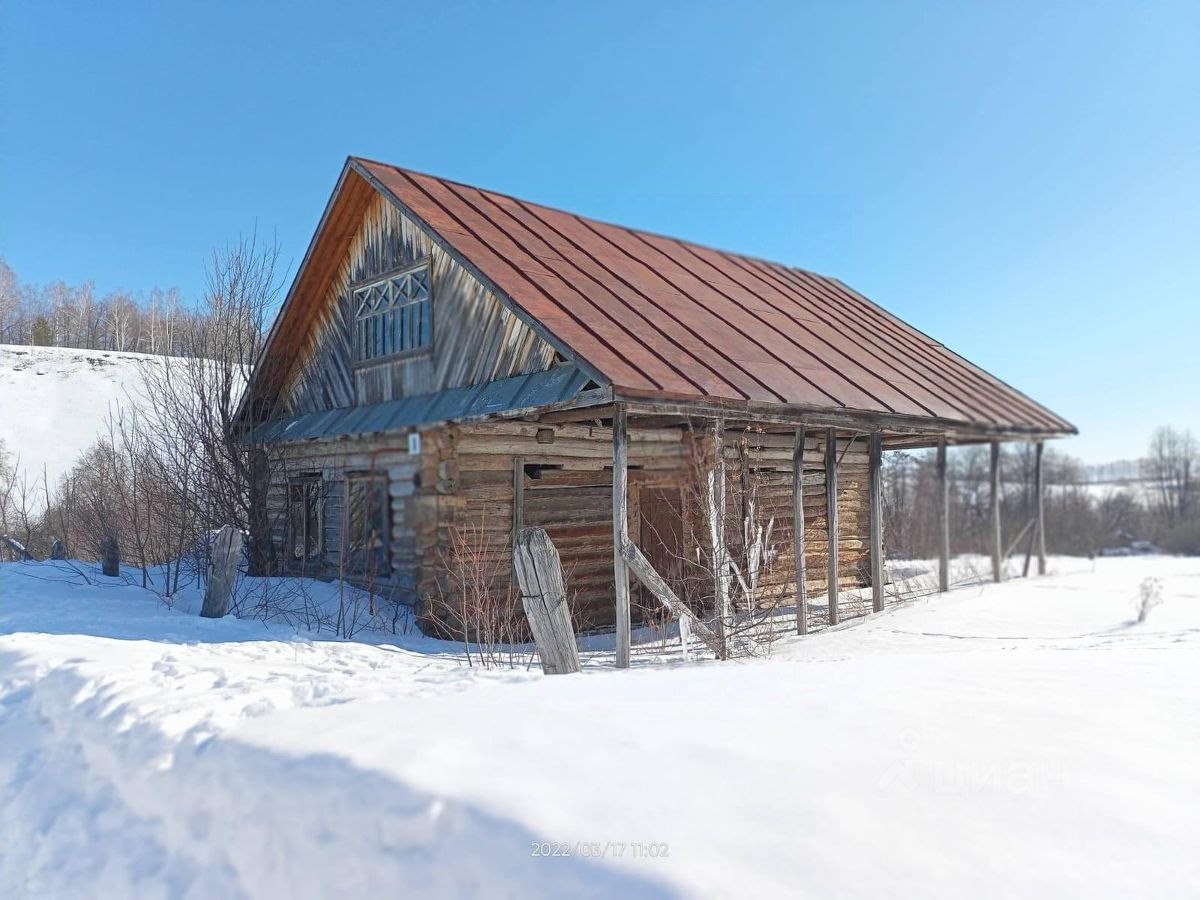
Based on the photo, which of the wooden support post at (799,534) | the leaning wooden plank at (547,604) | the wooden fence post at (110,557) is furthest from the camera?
the wooden fence post at (110,557)

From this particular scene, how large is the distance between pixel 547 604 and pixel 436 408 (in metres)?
5.84

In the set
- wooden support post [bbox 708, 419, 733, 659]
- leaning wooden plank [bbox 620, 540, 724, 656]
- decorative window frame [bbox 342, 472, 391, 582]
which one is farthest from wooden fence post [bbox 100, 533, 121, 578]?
wooden support post [bbox 708, 419, 733, 659]

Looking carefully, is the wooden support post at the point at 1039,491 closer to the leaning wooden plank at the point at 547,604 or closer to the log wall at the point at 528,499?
the log wall at the point at 528,499

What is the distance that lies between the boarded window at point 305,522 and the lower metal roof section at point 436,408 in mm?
932

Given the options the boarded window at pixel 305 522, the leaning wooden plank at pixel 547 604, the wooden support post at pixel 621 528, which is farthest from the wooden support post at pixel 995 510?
the leaning wooden plank at pixel 547 604

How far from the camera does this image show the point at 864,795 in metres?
3.27

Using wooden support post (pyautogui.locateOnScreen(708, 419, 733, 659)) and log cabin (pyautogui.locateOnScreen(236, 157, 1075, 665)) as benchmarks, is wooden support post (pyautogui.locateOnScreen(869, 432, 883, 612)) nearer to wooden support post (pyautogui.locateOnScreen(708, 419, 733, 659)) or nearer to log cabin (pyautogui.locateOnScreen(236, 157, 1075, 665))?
log cabin (pyautogui.locateOnScreen(236, 157, 1075, 665))

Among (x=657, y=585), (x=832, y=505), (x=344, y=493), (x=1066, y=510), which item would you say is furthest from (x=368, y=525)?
(x=1066, y=510)

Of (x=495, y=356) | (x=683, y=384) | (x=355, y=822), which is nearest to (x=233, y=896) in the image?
(x=355, y=822)

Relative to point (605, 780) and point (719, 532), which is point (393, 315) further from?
point (605, 780)

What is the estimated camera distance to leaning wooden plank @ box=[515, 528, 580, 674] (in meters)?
5.98

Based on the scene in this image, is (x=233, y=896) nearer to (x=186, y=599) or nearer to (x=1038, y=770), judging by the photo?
(x=1038, y=770)

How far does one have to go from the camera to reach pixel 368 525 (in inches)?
493

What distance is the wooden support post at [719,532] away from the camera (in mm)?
8977
